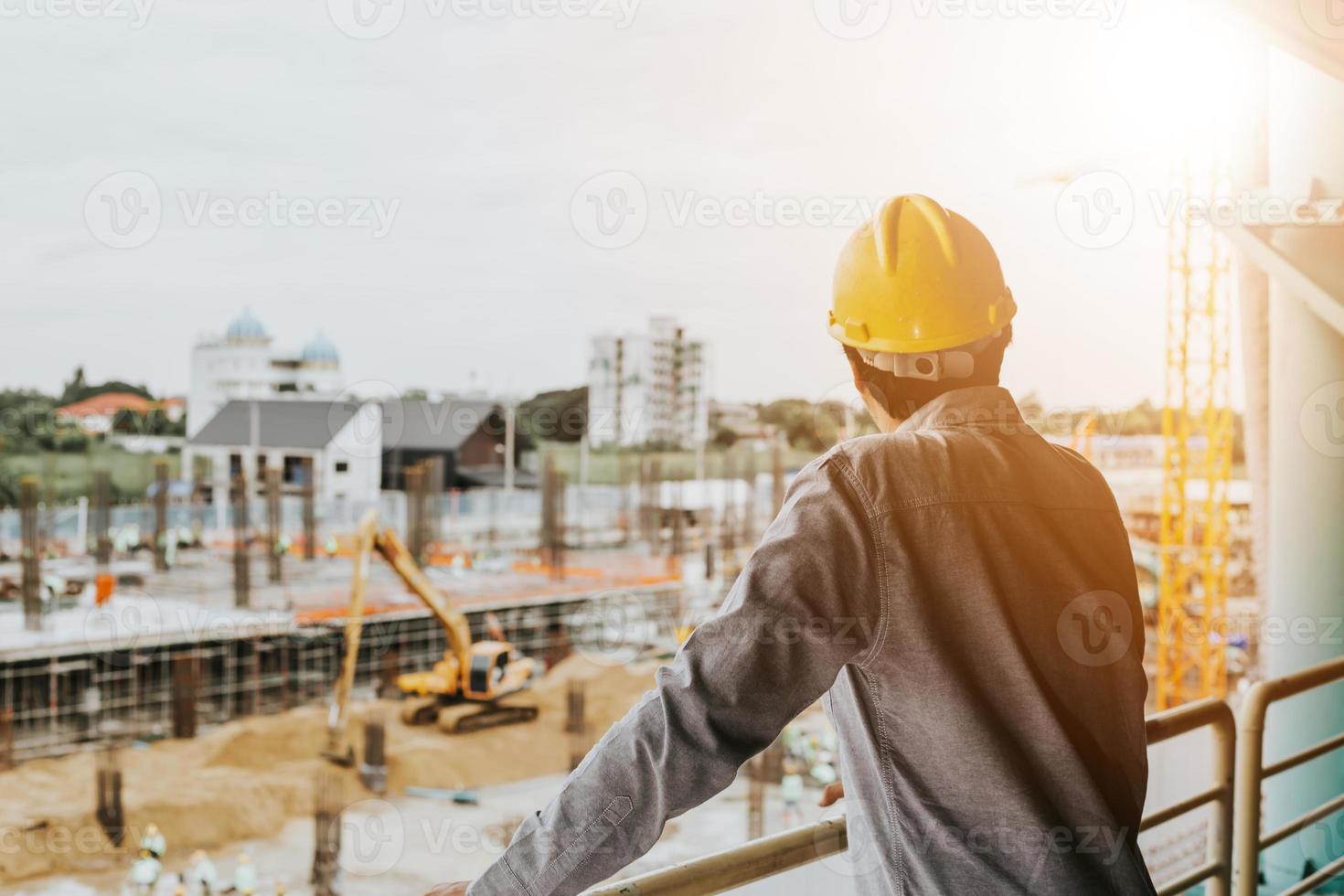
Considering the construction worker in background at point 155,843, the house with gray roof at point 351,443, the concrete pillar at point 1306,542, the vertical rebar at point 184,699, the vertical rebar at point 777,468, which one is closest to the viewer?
the concrete pillar at point 1306,542

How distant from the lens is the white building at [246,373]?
82.4ft

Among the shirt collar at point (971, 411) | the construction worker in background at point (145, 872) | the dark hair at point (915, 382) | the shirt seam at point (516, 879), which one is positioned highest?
the dark hair at point (915, 382)

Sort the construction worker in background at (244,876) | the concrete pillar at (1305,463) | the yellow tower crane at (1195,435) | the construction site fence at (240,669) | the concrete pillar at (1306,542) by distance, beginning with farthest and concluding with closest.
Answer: the construction site fence at (240,669)
the construction worker in background at (244,876)
the yellow tower crane at (1195,435)
the concrete pillar at (1306,542)
the concrete pillar at (1305,463)

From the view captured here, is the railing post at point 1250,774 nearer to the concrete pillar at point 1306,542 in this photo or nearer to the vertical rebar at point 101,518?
the concrete pillar at point 1306,542

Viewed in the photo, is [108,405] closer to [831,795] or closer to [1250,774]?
[1250,774]

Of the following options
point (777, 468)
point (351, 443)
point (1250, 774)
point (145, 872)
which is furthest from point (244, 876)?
point (1250, 774)

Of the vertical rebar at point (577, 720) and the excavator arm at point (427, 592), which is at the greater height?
the excavator arm at point (427, 592)

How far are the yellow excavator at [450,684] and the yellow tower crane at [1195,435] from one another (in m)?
13.7

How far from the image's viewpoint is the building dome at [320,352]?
26234 mm

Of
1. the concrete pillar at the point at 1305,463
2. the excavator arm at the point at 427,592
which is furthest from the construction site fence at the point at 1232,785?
the excavator arm at the point at 427,592

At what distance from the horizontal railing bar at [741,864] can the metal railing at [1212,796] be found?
15.6 inches

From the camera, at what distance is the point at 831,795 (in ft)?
2.69

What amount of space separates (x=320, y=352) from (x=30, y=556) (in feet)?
25.3

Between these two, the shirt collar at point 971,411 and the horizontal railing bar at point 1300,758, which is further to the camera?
the horizontal railing bar at point 1300,758
